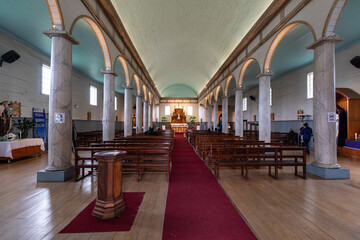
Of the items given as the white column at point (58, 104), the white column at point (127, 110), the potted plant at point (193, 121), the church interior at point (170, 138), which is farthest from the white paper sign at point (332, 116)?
the potted plant at point (193, 121)

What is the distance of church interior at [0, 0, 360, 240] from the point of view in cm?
262

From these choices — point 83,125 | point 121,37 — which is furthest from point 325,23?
point 83,125

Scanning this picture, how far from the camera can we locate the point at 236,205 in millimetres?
3080

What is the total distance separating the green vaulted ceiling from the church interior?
6 cm

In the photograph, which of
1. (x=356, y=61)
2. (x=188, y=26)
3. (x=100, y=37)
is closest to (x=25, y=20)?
(x=100, y=37)

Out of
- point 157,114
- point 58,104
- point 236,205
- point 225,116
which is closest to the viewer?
point 236,205

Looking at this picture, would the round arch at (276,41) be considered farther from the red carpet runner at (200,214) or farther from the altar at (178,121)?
the altar at (178,121)

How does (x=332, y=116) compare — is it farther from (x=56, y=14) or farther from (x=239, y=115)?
(x=56, y=14)

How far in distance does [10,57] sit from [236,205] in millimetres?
9462

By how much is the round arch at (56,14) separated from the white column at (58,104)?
0.19 m

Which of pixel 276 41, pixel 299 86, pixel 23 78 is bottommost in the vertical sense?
pixel 23 78

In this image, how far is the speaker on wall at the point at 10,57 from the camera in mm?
7148

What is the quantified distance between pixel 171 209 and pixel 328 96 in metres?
4.81

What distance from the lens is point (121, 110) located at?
20.8 m
